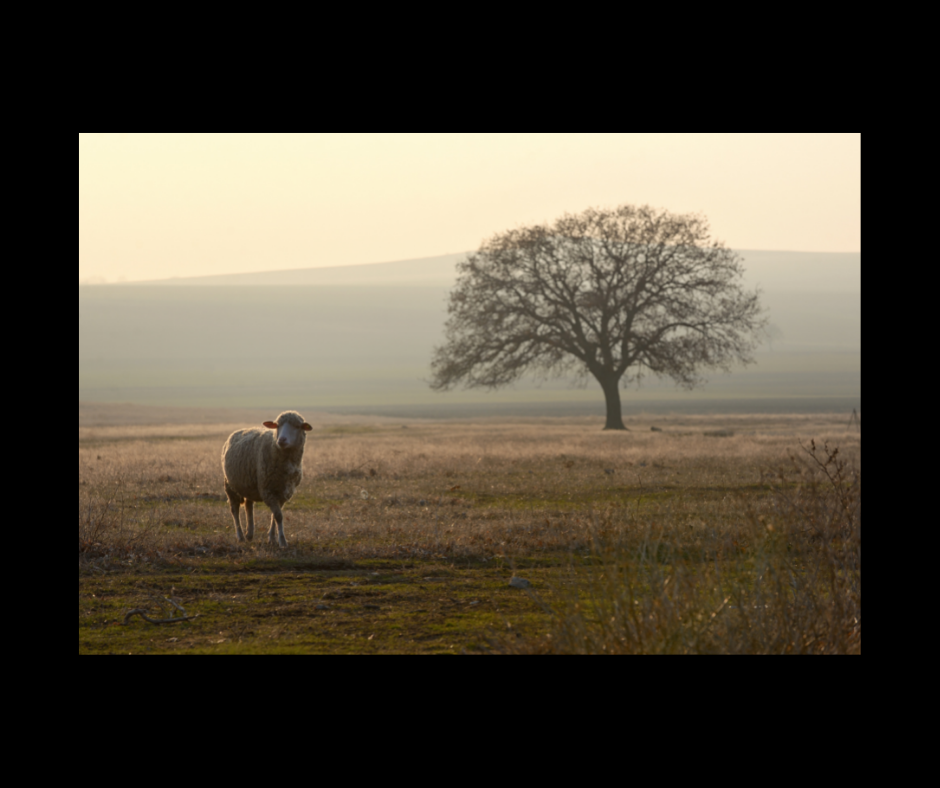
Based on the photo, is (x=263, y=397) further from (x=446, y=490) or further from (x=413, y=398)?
(x=446, y=490)

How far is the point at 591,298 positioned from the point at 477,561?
29.6 meters

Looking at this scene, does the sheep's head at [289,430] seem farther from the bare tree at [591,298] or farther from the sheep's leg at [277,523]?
the bare tree at [591,298]

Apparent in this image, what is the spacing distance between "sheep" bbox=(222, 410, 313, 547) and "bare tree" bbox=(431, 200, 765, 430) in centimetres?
2644

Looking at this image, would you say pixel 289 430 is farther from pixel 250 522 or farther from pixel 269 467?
pixel 250 522

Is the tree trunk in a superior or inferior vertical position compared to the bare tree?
inferior

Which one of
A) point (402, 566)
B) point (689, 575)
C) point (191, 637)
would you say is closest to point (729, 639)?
point (689, 575)

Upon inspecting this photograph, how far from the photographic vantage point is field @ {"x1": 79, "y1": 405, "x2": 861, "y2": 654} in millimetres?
6469

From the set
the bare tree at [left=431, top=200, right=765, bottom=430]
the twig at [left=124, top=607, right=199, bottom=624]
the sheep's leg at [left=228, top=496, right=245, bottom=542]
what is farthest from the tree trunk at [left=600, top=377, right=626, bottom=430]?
the twig at [left=124, top=607, right=199, bottom=624]

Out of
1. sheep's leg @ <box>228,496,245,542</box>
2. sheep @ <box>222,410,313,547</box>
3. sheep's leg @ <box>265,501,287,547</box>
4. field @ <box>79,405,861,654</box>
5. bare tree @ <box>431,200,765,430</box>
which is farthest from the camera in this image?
bare tree @ <box>431,200,765,430</box>

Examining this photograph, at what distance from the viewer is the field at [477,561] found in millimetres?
6469

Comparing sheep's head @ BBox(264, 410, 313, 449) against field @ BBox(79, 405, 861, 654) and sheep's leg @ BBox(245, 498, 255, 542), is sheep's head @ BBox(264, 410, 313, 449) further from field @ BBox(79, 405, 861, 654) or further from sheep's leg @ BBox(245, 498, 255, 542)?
field @ BBox(79, 405, 861, 654)

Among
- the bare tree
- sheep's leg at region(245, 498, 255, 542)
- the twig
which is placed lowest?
the twig

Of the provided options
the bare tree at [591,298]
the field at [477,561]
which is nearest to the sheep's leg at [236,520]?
the field at [477,561]

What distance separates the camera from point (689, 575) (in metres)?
6.69
